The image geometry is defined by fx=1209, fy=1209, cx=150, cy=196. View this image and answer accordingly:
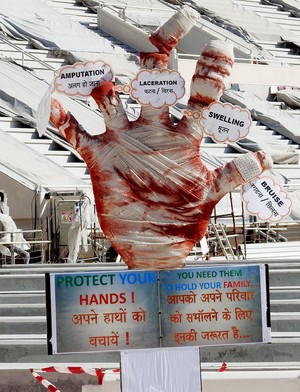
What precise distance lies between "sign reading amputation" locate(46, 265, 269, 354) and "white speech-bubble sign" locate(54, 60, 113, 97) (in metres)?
1.30

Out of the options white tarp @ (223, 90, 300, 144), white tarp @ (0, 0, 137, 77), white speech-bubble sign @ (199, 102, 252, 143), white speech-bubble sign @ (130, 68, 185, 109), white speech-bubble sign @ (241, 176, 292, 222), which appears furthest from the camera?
white tarp @ (223, 90, 300, 144)

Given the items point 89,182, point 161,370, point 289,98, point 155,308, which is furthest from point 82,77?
point 289,98

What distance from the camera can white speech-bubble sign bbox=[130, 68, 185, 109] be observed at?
24.0 feet

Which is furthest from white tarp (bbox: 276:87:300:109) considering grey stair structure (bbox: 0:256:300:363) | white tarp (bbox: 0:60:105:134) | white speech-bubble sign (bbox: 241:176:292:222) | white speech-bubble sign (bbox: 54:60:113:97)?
white speech-bubble sign (bbox: 54:60:113:97)

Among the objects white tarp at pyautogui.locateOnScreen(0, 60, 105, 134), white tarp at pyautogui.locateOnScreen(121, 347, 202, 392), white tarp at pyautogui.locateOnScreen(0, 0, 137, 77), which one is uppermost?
white tarp at pyautogui.locateOnScreen(0, 0, 137, 77)

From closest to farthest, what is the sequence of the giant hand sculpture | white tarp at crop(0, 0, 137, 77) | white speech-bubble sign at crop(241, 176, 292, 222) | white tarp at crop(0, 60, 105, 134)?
the giant hand sculpture < white speech-bubble sign at crop(241, 176, 292, 222) < white tarp at crop(0, 60, 105, 134) < white tarp at crop(0, 0, 137, 77)

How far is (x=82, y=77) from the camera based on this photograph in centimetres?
742

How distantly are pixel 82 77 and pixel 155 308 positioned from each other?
1.57m

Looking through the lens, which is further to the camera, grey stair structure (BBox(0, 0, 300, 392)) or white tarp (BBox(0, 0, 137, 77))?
white tarp (BBox(0, 0, 137, 77))

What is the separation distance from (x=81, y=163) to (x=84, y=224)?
8.09 feet

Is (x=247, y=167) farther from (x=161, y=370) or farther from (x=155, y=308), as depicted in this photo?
(x=161, y=370)

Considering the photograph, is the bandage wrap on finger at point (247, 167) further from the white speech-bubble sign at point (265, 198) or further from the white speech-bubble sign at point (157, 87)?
the white speech-bubble sign at point (157, 87)

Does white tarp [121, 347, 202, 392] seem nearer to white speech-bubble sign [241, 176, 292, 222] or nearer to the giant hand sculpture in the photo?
the giant hand sculpture

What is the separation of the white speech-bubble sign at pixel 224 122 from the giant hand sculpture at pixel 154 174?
7cm
